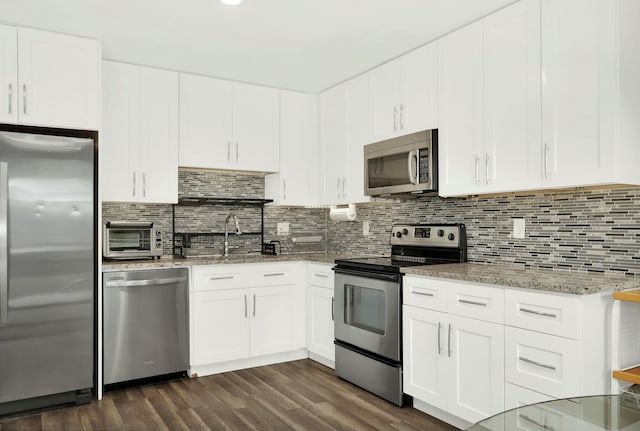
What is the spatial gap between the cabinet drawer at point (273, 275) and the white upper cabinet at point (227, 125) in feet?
3.05

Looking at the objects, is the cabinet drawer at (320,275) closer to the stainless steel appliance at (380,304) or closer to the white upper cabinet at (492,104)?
the stainless steel appliance at (380,304)

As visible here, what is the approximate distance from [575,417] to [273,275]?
299cm

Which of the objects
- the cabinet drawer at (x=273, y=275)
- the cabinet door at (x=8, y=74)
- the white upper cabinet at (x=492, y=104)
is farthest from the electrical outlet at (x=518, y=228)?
the cabinet door at (x=8, y=74)

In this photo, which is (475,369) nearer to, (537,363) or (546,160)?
(537,363)

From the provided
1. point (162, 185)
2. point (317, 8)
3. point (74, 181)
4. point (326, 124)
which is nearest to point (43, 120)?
point (74, 181)

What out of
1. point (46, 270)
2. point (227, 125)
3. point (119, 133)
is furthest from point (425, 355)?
point (119, 133)

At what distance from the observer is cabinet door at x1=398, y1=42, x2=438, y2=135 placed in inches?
128

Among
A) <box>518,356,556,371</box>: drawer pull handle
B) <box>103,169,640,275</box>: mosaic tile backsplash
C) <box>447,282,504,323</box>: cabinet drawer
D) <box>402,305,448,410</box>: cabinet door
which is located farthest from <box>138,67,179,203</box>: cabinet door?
<box>518,356,556,371</box>: drawer pull handle

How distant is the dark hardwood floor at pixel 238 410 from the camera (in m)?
2.82

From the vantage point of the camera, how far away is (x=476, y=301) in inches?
101

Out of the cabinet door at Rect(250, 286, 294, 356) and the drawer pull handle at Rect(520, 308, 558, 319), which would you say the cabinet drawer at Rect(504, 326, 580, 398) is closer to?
the drawer pull handle at Rect(520, 308, 558, 319)

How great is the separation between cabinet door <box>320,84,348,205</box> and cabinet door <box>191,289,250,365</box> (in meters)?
1.21

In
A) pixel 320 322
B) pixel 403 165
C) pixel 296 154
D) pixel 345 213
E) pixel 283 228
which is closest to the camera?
pixel 403 165

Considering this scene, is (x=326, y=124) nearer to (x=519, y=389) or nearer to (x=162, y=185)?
(x=162, y=185)
